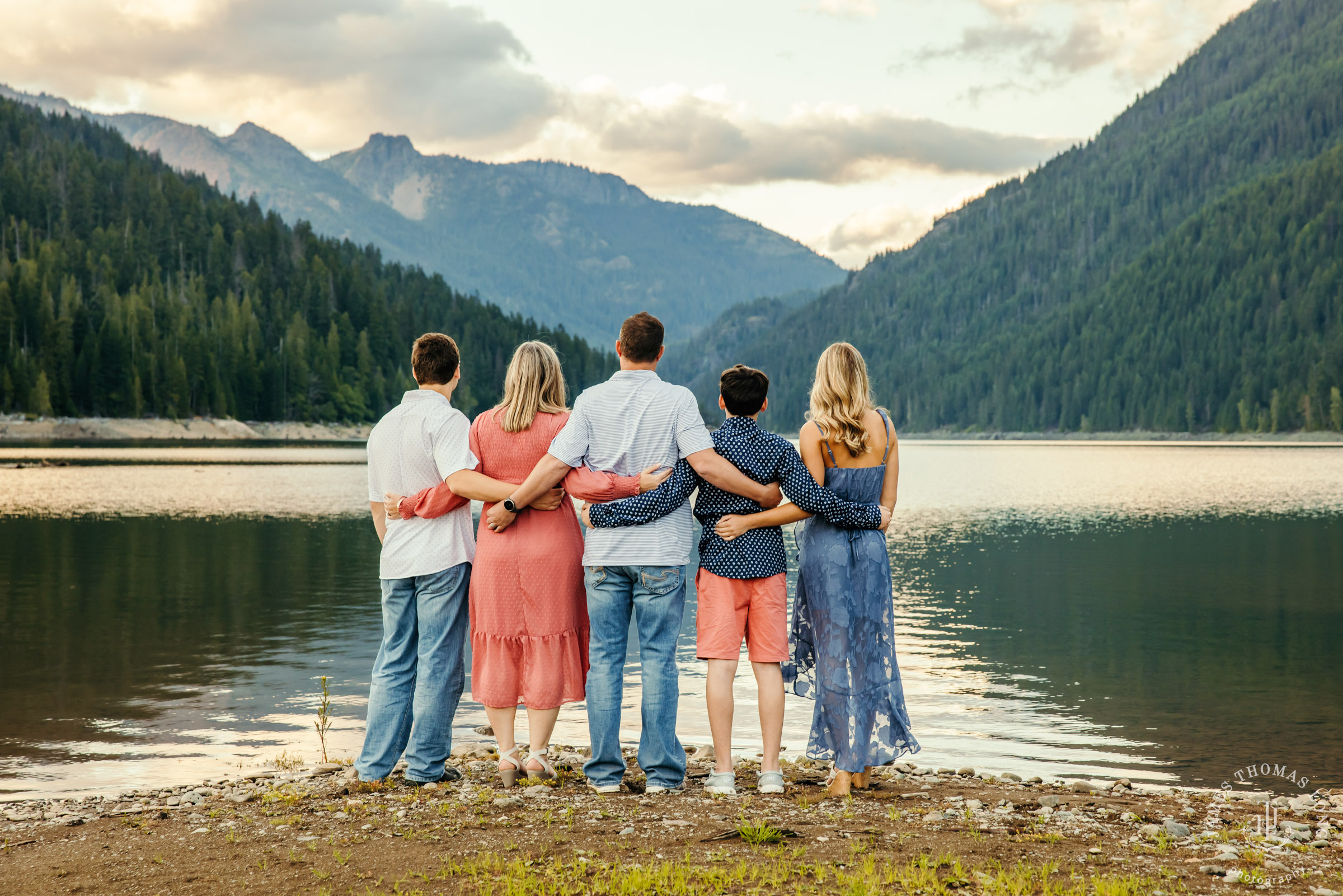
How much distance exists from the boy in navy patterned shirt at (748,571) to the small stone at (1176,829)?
8.29ft

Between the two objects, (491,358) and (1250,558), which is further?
(491,358)

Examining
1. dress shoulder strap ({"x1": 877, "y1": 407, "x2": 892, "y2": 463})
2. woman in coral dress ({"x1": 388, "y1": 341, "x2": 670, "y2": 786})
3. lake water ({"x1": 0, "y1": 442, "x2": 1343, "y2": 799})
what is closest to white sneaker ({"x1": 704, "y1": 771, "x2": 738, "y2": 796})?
woman in coral dress ({"x1": 388, "y1": 341, "x2": 670, "y2": 786})

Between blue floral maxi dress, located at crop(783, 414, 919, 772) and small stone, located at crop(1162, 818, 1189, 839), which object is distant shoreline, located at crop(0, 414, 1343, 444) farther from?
small stone, located at crop(1162, 818, 1189, 839)

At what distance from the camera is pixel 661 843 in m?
6.33

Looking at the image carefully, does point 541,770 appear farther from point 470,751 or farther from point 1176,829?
point 1176,829

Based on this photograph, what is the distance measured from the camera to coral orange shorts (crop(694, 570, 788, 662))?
7605 millimetres

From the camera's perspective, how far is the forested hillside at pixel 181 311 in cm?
11806

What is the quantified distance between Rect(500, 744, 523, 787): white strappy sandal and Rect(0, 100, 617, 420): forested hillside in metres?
120

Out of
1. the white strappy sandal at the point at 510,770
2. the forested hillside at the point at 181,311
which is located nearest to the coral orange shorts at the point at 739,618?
the white strappy sandal at the point at 510,770

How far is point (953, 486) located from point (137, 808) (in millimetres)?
65548

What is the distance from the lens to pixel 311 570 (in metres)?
27.5

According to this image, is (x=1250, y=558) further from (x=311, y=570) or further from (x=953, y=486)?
(x=953, y=486)

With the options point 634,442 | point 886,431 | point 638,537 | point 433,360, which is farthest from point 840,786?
point 433,360

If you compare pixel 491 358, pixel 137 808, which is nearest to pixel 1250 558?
pixel 137 808
